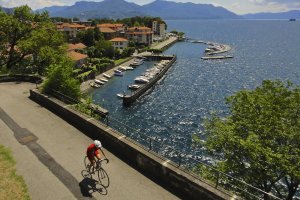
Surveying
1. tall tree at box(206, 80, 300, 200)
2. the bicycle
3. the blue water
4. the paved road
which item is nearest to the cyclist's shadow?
the paved road

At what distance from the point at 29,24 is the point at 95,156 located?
40562 millimetres

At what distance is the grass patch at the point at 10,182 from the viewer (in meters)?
13.4

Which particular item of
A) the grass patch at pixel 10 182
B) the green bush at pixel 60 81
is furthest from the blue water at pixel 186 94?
the grass patch at pixel 10 182

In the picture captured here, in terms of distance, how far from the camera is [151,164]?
613 inches

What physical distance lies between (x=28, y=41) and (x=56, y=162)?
34185mm

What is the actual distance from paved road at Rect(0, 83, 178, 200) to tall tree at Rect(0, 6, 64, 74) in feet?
74.4

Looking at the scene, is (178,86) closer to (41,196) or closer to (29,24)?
(29,24)

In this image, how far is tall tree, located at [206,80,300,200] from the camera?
72.9ft

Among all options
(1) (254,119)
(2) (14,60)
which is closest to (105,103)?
(2) (14,60)

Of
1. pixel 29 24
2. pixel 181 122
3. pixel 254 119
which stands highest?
pixel 29 24

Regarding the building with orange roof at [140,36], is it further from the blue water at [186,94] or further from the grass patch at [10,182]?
the grass patch at [10,182]

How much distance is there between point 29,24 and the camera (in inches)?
1918

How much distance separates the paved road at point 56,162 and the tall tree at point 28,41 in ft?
74.4

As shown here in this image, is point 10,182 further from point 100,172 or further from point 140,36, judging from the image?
point 140,36
